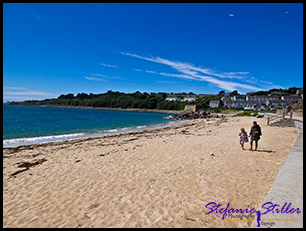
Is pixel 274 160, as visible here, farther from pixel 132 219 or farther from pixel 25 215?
pixel 25 215

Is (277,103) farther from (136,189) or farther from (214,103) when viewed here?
(136,189)

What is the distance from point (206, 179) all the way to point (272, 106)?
98.8m

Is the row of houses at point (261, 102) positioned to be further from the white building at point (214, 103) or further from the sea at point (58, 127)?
the sea at point (58, 127)

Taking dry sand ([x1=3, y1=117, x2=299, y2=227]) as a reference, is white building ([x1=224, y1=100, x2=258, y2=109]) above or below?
above

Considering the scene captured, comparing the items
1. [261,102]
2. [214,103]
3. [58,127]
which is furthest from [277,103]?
[58,127]

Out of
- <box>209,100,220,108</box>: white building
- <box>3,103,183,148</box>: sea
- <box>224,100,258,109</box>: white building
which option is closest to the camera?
<box>3,103,183,148</box>: sea

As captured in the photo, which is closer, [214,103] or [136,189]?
[136,189]

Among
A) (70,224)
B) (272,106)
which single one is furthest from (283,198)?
(272,106)

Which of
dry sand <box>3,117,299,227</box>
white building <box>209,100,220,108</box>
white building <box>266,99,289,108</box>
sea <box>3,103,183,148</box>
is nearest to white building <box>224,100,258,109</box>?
white building <box>209,100,220,108</box>

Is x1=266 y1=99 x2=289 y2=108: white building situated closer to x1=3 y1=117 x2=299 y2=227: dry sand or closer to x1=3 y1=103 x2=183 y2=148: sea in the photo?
x1=3 y1=103 x2=183 y2=148: sea

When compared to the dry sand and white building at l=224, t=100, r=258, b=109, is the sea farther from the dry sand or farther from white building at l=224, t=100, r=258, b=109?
white building at l=224, t=100, r=258, b=109

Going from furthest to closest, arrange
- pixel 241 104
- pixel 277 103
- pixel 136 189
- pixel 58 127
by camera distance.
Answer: pixel 241 104 → pixel 277 103 → pixel 58 127 → pixel 136 189

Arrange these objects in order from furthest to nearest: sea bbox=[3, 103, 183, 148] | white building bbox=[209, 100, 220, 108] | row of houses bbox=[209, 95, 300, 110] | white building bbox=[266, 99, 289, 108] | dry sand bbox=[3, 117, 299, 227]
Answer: white building bbox=[209, 100, 220, 108]
row of houses bbox=[209, 95, 300, 110]
white building bbox=[266, 99, 289, 108]
sea bbox=[3, 103, 183, 148]
dry sand bbox=[3, 117, 299, 227]

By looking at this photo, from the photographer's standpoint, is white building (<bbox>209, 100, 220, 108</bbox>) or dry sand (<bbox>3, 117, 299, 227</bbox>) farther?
white building (<bbox>209, 100, 220, 108</bbox>)
